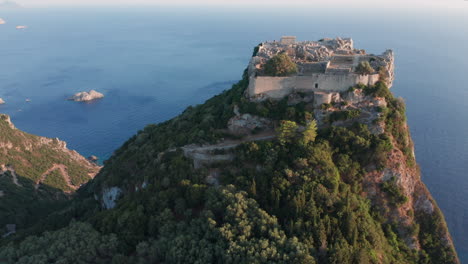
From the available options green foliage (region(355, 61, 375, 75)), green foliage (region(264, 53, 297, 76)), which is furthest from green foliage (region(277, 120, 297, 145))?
green foliage (region(355, 61, 375, 75))

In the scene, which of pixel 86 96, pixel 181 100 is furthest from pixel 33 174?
pixel 86 96

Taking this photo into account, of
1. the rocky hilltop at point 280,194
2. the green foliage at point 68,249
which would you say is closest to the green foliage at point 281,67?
the rocky hilltop at point 280,194

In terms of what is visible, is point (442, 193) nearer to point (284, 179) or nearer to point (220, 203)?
point (284, 179)

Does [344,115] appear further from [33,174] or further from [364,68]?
[33,174]

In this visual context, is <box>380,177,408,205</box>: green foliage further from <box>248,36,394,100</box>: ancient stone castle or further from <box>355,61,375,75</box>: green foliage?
<box>355,61,375,75</box>: green foliage

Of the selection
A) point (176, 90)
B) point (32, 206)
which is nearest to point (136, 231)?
point (32, 206)

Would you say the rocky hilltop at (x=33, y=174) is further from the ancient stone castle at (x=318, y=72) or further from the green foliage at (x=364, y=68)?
the green foliage at (x=364, y=68)
